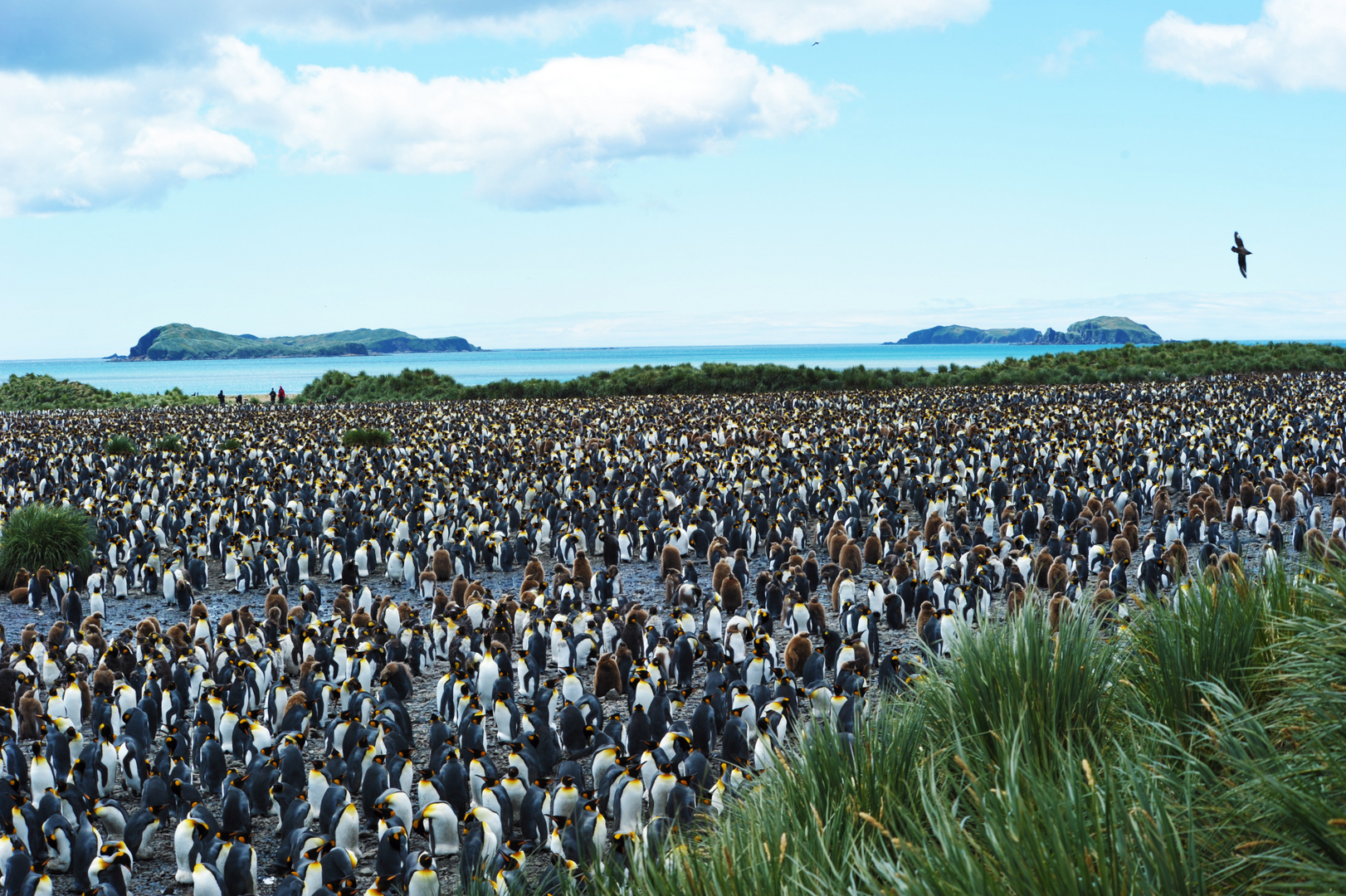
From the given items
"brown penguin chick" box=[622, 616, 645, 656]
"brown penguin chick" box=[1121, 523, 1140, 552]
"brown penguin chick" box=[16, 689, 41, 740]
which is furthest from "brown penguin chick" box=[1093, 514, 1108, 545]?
"brown penguin chick" box=[16, 689, 41, 740]

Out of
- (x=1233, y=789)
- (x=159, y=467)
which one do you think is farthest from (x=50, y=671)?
(x=159, y=467)

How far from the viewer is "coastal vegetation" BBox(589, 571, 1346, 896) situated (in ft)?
9.67

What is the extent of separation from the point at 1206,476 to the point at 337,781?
15232 mm

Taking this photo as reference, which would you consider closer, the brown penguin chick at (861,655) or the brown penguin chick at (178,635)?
the brown penguin chick at (861,655)

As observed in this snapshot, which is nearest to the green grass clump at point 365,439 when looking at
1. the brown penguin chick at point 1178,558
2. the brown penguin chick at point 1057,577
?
the brown penguin chick at point 1057,577

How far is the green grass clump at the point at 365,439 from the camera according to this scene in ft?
88.9

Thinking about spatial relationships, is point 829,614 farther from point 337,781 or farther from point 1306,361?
point 1306,361

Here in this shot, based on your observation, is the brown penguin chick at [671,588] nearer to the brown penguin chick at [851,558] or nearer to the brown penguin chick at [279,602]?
the brown penguin chick at [851,558]

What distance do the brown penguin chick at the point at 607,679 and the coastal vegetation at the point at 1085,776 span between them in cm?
340

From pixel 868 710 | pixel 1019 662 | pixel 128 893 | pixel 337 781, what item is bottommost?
pixel 128 893

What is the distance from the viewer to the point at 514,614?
10.5 m

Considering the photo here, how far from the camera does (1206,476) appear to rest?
16.6 m

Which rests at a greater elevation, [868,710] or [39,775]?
[868,710]

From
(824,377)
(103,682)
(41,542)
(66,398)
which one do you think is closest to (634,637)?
(103,682)
